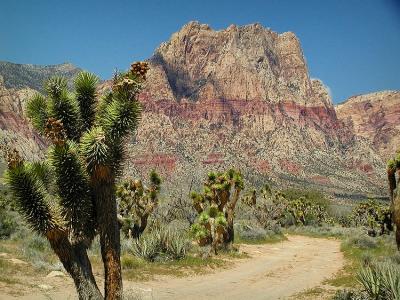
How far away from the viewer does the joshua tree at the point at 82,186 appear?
27.5ft

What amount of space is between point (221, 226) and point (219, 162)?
429 feet

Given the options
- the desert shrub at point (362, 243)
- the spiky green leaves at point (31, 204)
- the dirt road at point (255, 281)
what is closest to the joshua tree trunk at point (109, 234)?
the spiky green leaves at point (31, 204)

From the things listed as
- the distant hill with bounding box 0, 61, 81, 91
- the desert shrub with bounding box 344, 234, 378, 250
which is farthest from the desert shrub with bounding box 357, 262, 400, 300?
the distant hill with bounding box 0, 61, 81, 91

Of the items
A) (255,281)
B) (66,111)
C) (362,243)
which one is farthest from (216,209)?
(66,111)

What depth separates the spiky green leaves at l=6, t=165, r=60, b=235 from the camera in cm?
834

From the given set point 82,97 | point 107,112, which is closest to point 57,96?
point 82,97

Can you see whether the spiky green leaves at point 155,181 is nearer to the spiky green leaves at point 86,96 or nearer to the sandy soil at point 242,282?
the sandy soil at point 242,282

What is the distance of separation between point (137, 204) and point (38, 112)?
16.0m

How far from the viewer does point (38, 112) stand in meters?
9.99

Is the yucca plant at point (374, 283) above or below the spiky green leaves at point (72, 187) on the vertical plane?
below

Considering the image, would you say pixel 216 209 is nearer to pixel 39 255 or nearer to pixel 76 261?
pixel 39 255

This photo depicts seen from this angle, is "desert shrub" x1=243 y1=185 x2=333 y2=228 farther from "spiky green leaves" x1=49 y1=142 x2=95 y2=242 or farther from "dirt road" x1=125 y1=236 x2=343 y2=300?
"spiky green leaves" x1=49 y1=142 x2=95 y2=242

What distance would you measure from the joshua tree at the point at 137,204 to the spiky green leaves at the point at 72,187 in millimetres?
15996

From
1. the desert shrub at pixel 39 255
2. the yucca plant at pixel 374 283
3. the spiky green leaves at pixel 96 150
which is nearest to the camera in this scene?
the spiky green leaves at pixel 96 150
